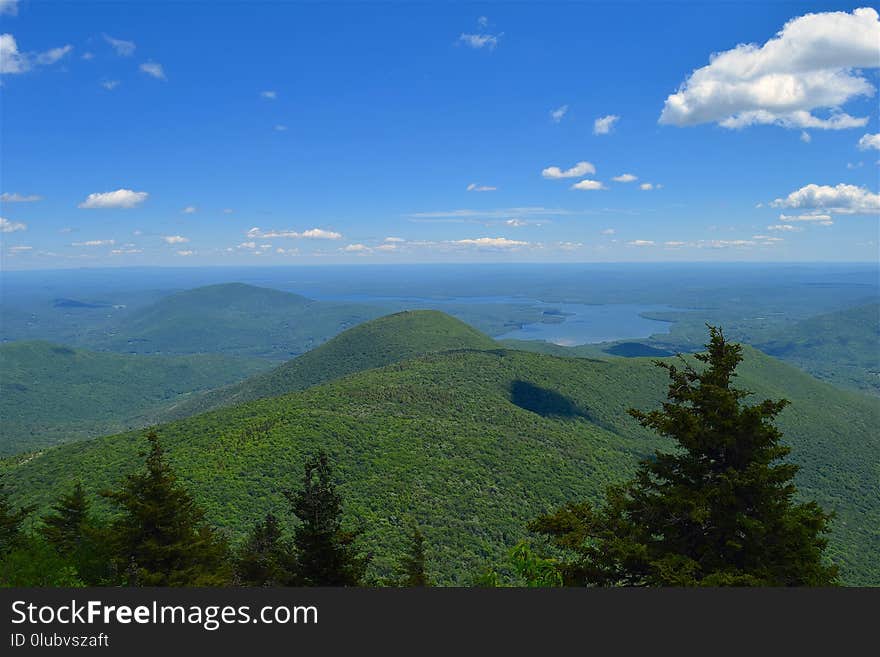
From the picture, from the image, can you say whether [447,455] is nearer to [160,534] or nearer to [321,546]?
[321,546]

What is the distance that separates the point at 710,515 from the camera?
12.7 meters

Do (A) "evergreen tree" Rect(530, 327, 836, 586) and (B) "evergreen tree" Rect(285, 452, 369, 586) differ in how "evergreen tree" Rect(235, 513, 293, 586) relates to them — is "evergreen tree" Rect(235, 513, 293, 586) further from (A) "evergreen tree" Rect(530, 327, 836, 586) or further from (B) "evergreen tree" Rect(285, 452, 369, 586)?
(A) "evergreen tree" Rect(530, 327, 836, 586)

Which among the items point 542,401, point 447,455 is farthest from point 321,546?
point 542,401

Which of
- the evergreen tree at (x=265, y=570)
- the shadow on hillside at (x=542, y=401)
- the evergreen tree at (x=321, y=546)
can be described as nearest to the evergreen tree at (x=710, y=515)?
the evergreen tree at (x=321, y=546)

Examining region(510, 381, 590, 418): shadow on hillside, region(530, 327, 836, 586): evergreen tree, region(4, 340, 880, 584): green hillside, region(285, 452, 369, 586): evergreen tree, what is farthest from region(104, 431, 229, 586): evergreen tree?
region(510, 381, 590, 418): shadow on hillside

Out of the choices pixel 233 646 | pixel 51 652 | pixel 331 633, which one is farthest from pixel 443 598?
pixel 51 652

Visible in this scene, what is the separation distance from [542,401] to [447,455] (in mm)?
55807

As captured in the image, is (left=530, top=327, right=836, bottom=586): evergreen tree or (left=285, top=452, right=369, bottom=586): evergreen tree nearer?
(left=530, top=327, right=836, bottom=586): evergreen tree

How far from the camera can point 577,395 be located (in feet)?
483

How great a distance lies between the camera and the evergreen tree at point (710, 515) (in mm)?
12477

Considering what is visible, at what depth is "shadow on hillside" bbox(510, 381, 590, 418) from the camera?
135 meters

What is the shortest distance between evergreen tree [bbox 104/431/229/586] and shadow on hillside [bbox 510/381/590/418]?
115856 millimetres

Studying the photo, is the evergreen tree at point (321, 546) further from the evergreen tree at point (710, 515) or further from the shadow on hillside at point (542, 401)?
the shadow on hillside at point (542, 401)

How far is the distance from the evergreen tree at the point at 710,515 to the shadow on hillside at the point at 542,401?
389ft
